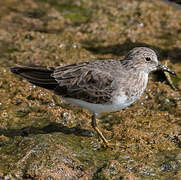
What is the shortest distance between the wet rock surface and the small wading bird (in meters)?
0.65

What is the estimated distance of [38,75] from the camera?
24.3 ft

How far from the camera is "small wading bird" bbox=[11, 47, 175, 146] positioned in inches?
273

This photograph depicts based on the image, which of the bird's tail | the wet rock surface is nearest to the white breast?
the bird's tail

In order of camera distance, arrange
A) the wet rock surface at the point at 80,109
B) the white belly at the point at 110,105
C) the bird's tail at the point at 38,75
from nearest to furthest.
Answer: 1. the wet rock surface at the point at 80,109
2. the white belly at the point at 110,105
3. the bird's tail at the point at 38,75

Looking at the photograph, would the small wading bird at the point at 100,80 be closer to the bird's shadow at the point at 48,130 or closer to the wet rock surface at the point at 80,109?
the bird's shadow at the point at 48,130

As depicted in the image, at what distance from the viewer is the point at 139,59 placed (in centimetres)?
725

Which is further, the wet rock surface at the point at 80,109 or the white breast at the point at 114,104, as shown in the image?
the white breast at the point at 114,104

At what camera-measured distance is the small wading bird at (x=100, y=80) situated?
6.93 metres

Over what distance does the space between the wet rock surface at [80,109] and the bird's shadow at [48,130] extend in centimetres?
2

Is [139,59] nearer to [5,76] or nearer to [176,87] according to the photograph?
[176,87]

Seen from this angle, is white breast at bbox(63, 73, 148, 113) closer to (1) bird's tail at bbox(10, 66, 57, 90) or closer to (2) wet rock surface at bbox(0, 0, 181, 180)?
(1) bird's tail at bbox(10, 66, 57, 90)

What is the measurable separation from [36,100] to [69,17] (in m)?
4.27

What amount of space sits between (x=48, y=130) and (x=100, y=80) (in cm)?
139

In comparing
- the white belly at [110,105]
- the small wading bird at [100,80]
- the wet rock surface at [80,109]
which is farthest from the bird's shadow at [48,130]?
the white belly at [110,105]
